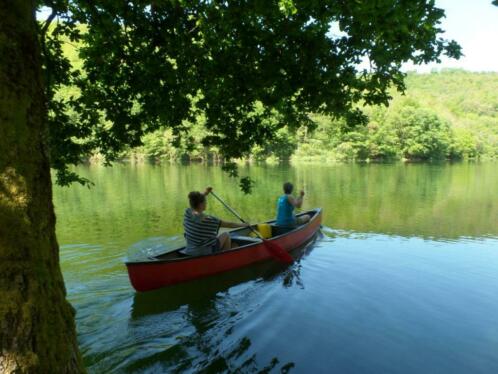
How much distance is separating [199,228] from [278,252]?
2.33 m

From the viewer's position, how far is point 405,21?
395 cm

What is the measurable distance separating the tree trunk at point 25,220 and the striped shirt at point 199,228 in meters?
5.20

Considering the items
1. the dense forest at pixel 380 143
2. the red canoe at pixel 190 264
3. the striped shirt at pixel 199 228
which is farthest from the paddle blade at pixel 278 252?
the dense forest at pixel 380 143

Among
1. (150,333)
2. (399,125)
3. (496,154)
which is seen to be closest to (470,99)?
(496,154)

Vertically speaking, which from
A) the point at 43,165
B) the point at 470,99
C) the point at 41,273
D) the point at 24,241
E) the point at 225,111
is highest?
the point at 470,99

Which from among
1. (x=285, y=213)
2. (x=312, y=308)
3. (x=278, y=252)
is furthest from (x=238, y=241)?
(x=312, y=308)

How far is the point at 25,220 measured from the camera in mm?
2064

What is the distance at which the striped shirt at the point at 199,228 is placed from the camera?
747cm

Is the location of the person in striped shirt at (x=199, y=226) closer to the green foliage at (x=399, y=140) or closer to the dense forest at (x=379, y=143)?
the green foliage at (x=399, y=140)

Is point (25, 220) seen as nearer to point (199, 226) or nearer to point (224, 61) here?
point (224, 61)

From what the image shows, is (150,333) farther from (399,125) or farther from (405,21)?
(399,125)

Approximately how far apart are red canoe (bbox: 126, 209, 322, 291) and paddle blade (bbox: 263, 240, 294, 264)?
0.11 meters

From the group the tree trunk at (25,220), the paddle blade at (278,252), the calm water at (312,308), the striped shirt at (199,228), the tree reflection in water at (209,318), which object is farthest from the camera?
the paddle blade at (278,252)

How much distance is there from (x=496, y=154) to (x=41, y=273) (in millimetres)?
96340
